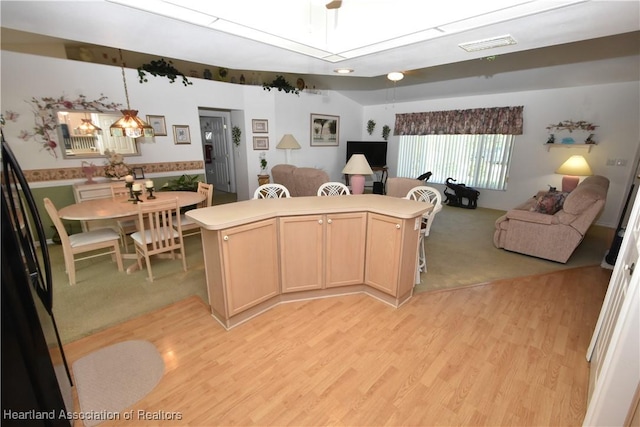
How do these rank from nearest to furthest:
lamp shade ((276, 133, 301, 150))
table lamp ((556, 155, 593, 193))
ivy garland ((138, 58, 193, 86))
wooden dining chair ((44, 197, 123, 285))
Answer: wooden dining chair ((44, 197, 123, 285)) < ivy garland ((138, 58, 193, 86)) < table lamp ((556, 155, 593, 193)) < lamp shade ((276, 133, 301, 150))

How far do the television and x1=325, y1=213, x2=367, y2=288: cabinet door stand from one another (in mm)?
5216

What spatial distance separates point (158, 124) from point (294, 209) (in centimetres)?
387

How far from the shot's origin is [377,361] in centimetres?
192

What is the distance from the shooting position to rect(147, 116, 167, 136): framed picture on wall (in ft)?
15.5

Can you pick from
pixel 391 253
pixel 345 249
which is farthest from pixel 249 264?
pixel 391 253

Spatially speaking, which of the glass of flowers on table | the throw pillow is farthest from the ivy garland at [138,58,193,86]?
the throw pillow

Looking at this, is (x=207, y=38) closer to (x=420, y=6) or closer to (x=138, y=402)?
(x=420, y=6)

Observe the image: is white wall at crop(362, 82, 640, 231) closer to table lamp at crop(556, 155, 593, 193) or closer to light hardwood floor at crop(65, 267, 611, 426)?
table lamp at crop(556, 155, 593, 193)

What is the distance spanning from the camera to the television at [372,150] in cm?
744

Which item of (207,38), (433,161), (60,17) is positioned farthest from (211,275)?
(433,161)

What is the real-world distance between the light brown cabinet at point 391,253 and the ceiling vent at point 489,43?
5.35 ft

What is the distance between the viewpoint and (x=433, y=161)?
275 inches

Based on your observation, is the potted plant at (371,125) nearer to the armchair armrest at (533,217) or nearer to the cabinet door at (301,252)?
the armchair armrest at (533,217)

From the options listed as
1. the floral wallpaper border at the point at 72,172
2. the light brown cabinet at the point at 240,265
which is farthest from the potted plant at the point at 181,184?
the light brown cabinet at the point at 240,265
